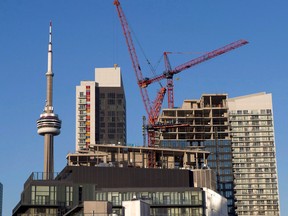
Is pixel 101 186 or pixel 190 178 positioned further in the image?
pixel 190 178

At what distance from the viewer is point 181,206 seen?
16975cm

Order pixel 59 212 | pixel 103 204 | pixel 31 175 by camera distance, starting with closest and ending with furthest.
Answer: pixel 103 204 → pixel 59 212 → pixel 31 175

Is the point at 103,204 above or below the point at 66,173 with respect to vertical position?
below

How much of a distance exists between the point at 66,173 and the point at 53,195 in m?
28.3

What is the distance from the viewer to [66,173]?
193 metres

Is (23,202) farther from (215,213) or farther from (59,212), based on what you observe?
(215,213)

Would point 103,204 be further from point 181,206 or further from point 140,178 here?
point 140,178

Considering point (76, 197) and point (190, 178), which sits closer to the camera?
point (76, 197)

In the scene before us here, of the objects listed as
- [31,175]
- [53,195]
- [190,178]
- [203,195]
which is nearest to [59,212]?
[53,195]

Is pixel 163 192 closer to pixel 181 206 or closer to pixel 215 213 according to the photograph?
pixel 181 206

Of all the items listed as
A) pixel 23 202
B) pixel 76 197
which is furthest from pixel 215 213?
pixel 23 202

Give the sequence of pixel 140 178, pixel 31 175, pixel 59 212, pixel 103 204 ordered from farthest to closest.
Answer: pixel 140 178
pixel 31 175
pixel 59 212
pixel 103 204

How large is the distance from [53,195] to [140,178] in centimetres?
3465

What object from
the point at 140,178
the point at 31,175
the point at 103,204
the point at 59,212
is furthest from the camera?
the point at 140,178
